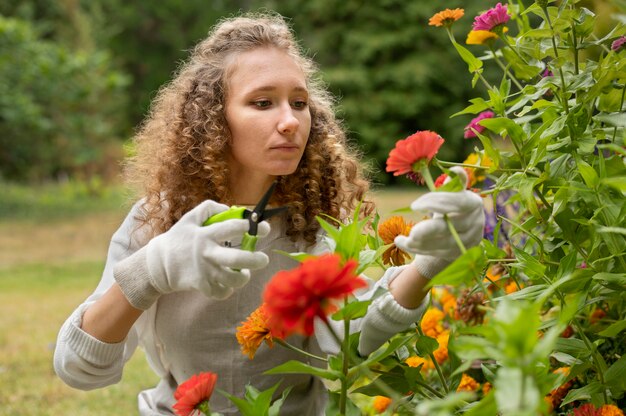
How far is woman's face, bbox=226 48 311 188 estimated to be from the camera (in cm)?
151

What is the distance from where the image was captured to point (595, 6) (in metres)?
Answer: 3.58

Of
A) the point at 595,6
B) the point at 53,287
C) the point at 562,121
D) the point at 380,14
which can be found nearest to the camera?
the point at 562,121

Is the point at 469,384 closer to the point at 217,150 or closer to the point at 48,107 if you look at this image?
the point at 217,150

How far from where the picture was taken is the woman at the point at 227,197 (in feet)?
4.73

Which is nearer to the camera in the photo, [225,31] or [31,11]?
[225,31]

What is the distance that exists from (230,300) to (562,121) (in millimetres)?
764

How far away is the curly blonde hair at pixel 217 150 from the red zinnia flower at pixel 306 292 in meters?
0.76

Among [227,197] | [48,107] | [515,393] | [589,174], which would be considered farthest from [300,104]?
[48,107]

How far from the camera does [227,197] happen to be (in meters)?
1.66

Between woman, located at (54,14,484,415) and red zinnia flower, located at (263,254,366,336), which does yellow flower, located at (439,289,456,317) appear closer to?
woman, located at (54,14,484,415)

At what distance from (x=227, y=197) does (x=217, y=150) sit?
111 millimetres

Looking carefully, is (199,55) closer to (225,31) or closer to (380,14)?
(225,31)

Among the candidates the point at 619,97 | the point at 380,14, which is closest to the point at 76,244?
the point at 619,97

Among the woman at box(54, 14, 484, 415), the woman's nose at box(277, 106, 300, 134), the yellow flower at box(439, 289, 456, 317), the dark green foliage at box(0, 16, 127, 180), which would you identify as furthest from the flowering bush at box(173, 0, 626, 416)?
the dark green foliage at box(0, 16, 127, 180)
